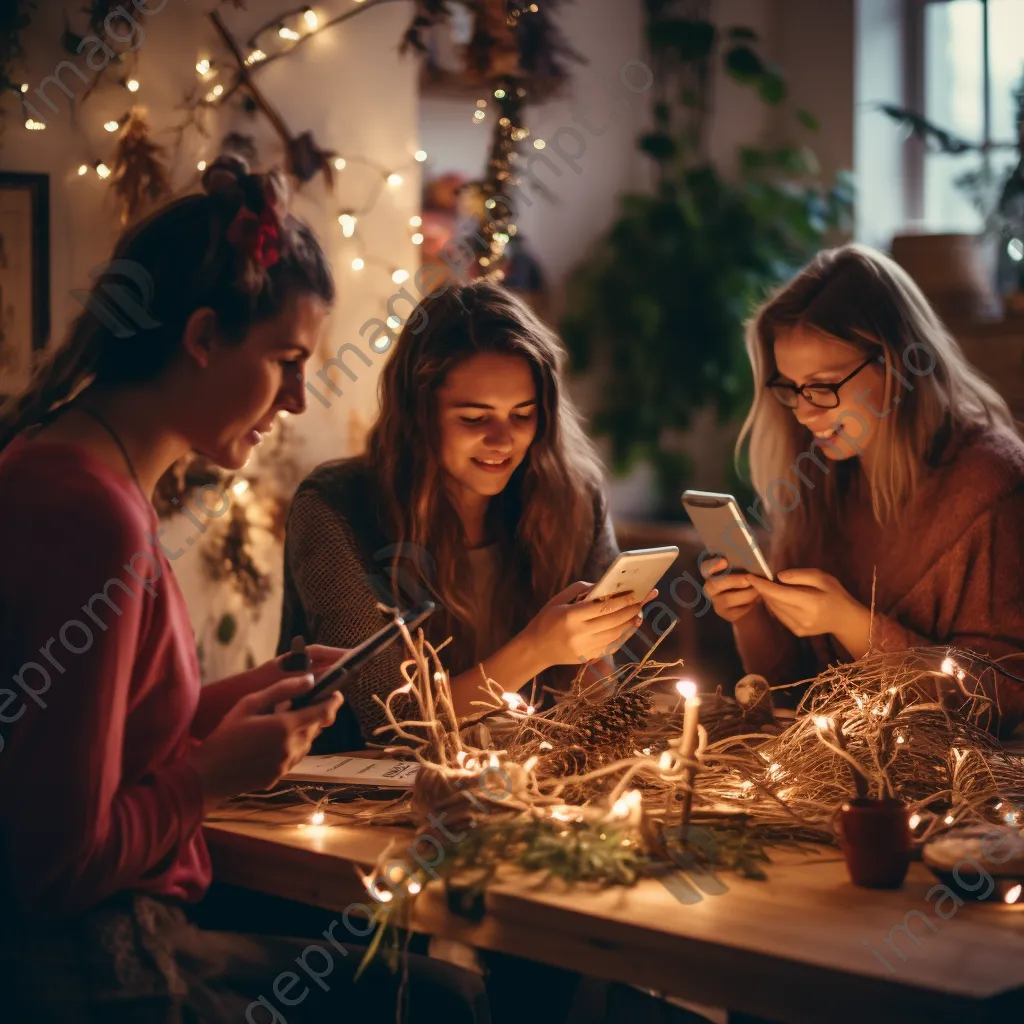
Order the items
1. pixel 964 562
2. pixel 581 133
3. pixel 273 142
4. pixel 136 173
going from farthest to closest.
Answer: pixel 581 133
pixel 273 142
pixel 136 173
pixel 964 562

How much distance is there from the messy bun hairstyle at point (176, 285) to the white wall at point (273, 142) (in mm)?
1444

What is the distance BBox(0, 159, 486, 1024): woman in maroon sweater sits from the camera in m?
1.12

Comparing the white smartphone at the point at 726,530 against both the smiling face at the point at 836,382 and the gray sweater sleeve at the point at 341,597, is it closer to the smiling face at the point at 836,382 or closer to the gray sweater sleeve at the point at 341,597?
the smiling face at the point at 836,382

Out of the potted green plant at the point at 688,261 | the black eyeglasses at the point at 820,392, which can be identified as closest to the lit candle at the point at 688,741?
the black eyeglasses at the point at 820,392

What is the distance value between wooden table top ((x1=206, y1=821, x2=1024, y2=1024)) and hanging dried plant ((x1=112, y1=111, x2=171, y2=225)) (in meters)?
1.84

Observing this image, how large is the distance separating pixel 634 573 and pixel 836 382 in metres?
0.55

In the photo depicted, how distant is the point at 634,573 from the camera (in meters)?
1.86

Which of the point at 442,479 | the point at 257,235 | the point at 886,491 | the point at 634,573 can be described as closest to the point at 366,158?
the point at 442,479

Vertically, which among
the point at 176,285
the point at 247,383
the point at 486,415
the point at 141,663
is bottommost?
the point at 141,663

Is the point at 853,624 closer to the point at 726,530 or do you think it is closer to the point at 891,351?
the point at 726,530

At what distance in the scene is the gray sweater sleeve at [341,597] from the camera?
1961 mm

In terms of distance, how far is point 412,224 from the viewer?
137 inches

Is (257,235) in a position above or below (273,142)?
below

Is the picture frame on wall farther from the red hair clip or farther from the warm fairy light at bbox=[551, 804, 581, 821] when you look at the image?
the warm fairy light at bbox=[551, 804, 581, 821]
